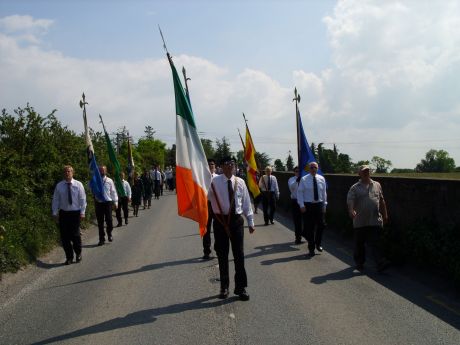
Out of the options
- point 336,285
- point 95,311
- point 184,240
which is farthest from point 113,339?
point 184,240

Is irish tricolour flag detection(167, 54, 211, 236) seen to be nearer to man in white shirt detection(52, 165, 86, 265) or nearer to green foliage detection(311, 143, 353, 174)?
man in white shirt detection(52, 165, 86, 265)

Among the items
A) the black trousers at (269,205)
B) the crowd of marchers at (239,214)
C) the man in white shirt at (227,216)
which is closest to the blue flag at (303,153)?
the crowd of marchers at (239,214)

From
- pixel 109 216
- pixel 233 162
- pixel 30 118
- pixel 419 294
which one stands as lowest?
pixel 419 294

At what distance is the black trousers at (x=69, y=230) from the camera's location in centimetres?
970

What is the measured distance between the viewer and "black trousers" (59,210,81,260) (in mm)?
9703

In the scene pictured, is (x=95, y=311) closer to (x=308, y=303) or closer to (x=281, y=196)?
(x=308, y=303)

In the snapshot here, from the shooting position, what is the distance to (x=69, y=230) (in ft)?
32.0

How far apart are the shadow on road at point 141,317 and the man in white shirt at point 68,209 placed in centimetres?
412

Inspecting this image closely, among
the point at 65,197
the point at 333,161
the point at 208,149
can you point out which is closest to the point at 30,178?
the point at 65,197

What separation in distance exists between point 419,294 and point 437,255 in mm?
1163

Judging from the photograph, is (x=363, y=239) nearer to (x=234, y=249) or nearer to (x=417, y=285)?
(x=417, y=285)

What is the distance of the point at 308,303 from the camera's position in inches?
249

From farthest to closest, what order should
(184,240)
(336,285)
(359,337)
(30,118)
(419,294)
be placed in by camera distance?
(30,118), (184,240), (336,285), (419,294), (359,337)

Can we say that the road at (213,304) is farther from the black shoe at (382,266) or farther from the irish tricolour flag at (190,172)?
the irish tricolour flag at (190,172)
